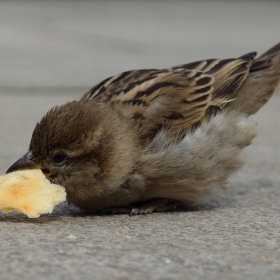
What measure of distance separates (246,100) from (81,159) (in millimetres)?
1530

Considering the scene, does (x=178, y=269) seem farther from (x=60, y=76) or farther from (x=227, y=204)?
(x=60, y=76)

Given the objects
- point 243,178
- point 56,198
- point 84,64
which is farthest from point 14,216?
point 84,64

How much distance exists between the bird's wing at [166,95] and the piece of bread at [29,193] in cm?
61

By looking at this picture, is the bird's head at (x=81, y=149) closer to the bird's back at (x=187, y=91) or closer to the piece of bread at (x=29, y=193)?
the piece of bread at (x=29, y=193)

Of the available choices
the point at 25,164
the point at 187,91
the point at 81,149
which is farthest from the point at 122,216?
the point at 187,91

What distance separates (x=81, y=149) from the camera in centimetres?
334

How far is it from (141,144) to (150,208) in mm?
316

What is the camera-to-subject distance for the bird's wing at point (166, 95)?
369 cm

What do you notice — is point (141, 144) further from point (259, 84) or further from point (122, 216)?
point (259, 84)

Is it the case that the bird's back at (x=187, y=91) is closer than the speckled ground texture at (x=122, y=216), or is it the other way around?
the speckled ground texture at (x=122, y=216)

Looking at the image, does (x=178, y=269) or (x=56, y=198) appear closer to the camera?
(x=178, y=269)

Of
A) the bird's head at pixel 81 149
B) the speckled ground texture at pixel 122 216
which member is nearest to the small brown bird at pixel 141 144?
the bird's head at pixel 81 149

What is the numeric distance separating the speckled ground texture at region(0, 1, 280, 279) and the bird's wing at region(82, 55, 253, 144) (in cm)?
47

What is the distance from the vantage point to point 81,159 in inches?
133
